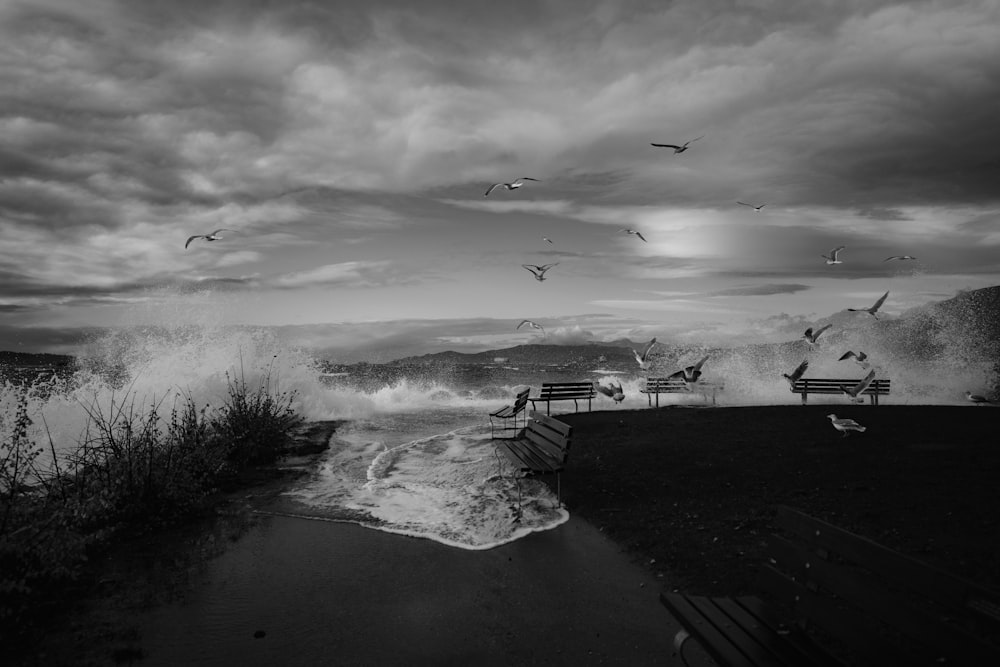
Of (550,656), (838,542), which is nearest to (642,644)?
(550,656)

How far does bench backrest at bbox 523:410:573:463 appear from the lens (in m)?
7.76

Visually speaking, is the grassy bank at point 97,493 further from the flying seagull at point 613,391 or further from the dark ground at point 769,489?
the flying seagull at point 613,391

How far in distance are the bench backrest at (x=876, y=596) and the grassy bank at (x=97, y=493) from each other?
5.65 metres

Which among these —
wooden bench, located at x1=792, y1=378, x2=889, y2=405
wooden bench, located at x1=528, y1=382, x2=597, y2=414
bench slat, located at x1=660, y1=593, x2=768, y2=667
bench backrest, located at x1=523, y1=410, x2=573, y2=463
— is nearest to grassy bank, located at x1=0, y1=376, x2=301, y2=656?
bench slat, located at x1=660, y1=593, x2=768, y2=667

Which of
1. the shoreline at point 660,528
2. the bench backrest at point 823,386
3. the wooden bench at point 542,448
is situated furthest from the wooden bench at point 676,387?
the wooden bench at point 542,448

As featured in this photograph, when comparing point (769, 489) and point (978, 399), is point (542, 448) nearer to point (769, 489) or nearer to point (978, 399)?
point (769, 489)

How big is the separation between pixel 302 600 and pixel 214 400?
41.8 feet

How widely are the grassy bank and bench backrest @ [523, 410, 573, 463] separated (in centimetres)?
516

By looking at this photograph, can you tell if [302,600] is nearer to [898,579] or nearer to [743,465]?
[898,579]

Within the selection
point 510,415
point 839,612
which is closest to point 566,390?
point 510,415

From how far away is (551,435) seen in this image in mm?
8719

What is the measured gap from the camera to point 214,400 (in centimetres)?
1605

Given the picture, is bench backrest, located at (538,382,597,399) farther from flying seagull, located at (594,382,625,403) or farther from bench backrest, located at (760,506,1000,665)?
bench backrest, located at (760,506,1000,665)

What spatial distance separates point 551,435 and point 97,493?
622 cm
